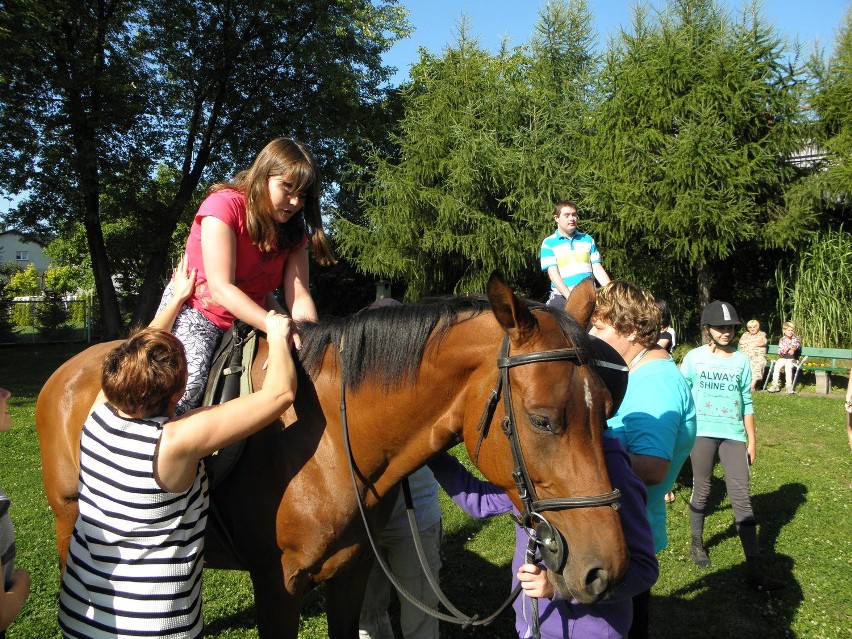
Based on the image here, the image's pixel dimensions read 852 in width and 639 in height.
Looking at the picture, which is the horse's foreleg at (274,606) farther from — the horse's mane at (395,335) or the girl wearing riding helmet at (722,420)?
the girl wearing riding helmet at (722,420)

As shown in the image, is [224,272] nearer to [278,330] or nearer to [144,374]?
[278,330]

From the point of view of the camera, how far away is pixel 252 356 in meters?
2.61

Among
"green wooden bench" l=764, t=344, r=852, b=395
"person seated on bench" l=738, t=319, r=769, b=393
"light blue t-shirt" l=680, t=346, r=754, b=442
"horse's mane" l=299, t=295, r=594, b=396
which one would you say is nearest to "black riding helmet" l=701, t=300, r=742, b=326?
"light blue t-shirt" l=680, t=346, r=754, b=442

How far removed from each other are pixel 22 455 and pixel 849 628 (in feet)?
29.0

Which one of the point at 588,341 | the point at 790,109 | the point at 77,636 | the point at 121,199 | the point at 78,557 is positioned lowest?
the point at 77,636

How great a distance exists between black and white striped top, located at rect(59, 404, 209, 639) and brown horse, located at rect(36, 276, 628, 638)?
1.37 ft

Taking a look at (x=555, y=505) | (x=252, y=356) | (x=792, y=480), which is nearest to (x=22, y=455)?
(x=252, y=356)

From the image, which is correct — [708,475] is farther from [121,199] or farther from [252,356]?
[121,199]

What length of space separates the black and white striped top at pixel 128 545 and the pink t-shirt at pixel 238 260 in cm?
84

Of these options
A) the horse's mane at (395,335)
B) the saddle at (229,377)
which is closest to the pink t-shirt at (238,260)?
the saddle at (229,377)

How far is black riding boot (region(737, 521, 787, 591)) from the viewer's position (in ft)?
15.5

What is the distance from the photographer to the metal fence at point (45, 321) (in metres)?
21.2

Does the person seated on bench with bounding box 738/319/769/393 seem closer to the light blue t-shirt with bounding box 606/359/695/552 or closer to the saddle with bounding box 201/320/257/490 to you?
the light blue t-shirt with bounding box 606/359/695/552

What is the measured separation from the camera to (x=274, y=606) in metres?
2.42
